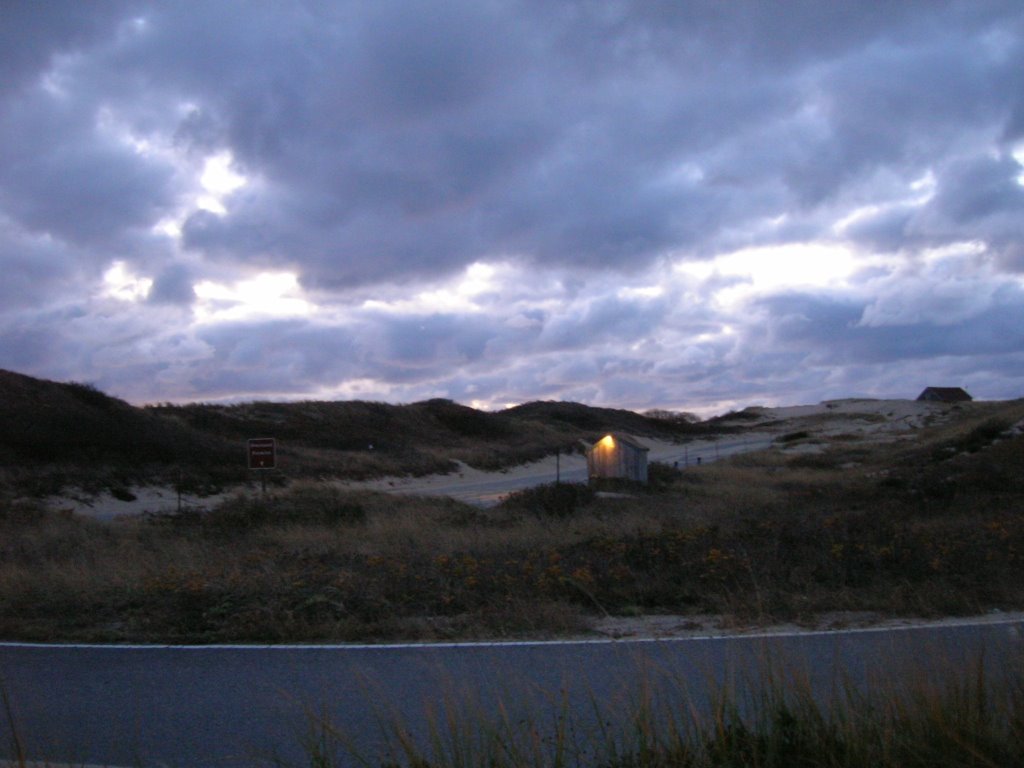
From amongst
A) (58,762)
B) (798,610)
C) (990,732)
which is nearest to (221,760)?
(58,762)

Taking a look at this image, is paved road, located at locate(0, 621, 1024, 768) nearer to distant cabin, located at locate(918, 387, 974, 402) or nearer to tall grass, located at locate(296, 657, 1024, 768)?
tall grass, located at locate(296, 657, 1024, 768)

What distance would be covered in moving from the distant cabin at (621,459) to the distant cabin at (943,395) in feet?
410

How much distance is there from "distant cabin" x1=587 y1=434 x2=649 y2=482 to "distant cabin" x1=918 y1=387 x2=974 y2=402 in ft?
410

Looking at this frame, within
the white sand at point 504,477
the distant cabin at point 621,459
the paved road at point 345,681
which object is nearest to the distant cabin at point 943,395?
the white sand at point 504,477

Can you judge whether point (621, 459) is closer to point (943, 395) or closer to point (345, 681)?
point (345, 681)

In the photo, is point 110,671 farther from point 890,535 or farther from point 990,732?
point 890,535

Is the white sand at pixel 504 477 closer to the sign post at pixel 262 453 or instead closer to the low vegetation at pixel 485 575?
the sign post at pixel 262 453

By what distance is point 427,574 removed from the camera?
11156mm

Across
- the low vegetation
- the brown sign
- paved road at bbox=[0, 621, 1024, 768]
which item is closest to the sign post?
the brown sign

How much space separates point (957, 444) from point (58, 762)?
38.7 meters

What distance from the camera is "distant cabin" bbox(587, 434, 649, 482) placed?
33.3 m

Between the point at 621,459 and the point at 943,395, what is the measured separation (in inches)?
5142

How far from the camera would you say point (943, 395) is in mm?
146625

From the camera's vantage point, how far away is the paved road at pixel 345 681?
16.8 feet
